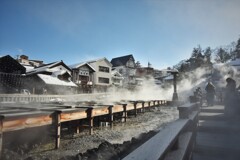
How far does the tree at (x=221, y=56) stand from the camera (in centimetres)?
6264

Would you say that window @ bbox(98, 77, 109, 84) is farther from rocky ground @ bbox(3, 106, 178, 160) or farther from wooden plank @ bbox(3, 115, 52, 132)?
wooden plank @ bbox(3, 115, 52, 132)

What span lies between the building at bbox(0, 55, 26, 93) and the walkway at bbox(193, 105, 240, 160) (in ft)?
75.6

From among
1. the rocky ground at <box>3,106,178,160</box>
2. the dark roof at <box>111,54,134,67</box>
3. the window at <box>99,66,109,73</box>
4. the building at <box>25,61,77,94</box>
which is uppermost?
the dark roof at <box>111,54,134,67</box>

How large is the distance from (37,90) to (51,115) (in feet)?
74.5

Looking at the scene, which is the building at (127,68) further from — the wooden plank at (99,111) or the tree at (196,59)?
the wooden plank at (99,111)

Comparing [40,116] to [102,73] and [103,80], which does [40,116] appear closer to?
[102,73]

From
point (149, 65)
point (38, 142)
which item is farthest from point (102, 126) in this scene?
point (149, 65)

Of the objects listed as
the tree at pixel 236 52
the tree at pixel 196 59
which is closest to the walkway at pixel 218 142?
the tree at pixel 196 59

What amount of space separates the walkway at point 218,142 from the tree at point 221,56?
66.3m

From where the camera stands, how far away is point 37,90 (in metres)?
25.8

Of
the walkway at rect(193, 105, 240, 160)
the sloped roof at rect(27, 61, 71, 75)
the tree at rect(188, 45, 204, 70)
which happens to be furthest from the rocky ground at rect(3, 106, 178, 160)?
the tree at rect(188, 45, 204, 70)

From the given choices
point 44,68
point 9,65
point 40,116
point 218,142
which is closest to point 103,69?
point 44,68

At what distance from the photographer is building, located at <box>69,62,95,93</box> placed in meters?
33.1

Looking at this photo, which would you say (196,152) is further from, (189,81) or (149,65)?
(149,65)
